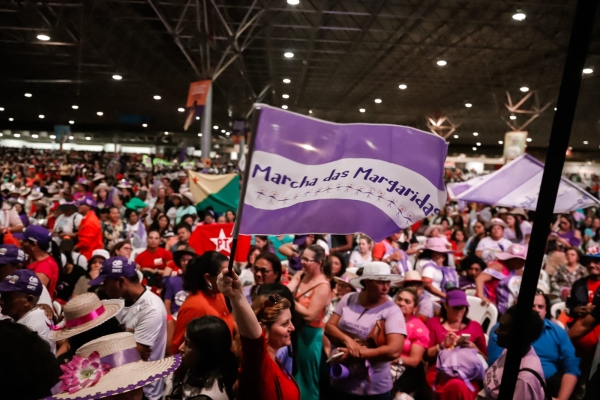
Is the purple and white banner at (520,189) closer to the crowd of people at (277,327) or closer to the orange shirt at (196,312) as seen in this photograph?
the crowd of people at (277,327)

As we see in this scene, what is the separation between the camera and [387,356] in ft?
12.8

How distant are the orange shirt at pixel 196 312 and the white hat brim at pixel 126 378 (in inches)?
45.5

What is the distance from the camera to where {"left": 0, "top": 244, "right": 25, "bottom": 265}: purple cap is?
4492 mm

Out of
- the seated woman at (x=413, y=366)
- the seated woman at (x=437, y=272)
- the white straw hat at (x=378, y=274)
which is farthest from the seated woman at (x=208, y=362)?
the seated woman at (x=437, y=272)

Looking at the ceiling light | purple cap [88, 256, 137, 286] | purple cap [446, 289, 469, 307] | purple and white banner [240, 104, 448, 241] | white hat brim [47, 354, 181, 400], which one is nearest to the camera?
white hat brim [47, 354, 181, 400]

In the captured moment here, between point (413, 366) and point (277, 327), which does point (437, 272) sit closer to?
point (413, 366)

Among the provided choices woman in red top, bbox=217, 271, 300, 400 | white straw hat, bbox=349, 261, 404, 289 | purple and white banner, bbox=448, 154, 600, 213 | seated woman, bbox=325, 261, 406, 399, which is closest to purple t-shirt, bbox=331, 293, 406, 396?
seated woman, bbox=325, 261, 406, 399

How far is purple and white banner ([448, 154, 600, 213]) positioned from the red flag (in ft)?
8.41

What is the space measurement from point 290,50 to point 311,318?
71.5ft

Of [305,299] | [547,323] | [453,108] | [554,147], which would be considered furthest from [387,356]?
[453,108]

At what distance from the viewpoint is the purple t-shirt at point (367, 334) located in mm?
4008

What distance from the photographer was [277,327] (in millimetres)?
2838

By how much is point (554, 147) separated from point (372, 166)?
4.69 ft

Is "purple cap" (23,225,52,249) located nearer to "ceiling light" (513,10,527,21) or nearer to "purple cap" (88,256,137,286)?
"purple cap" (88,256,137,286)
